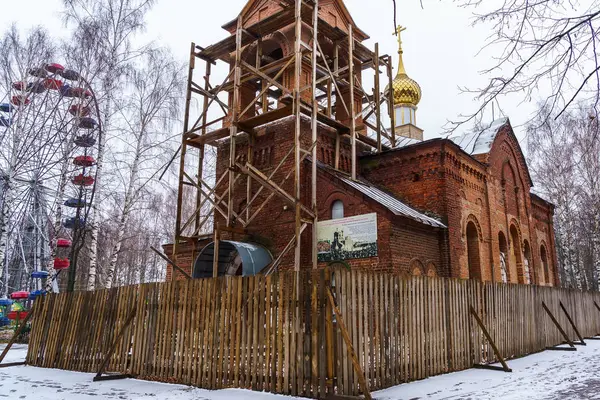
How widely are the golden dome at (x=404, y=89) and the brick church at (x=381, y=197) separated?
28.6 feet

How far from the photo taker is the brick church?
11406mm

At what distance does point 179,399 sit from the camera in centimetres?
538

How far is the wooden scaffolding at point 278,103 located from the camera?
1169 centimetres

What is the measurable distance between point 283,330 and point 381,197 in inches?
279

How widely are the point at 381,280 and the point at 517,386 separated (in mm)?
2136

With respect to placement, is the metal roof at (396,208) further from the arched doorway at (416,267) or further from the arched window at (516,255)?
the arched window at (516,255)

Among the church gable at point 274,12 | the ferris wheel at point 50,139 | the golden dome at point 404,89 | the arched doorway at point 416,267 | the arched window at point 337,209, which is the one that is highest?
the golden dome at point 404,89

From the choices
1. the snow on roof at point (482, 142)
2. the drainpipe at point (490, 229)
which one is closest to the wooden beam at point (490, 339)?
the drainpipe at point (490, 229)

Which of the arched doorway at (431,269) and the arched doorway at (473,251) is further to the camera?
the arched doorway at (473,251)

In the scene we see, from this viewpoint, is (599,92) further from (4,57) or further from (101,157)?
(4,57)

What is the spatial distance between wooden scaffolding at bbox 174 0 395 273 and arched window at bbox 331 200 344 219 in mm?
679

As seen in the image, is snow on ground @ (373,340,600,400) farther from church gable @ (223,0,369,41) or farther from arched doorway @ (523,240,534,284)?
church gable @ (223,0,369,41)

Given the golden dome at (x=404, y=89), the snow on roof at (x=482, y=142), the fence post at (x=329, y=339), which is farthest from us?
the golden dome at (x=404, y=89)

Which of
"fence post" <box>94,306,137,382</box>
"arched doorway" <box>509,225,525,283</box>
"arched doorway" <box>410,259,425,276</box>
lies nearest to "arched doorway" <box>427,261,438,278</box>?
"arched doorway" <box>410,259,425,276</box>
